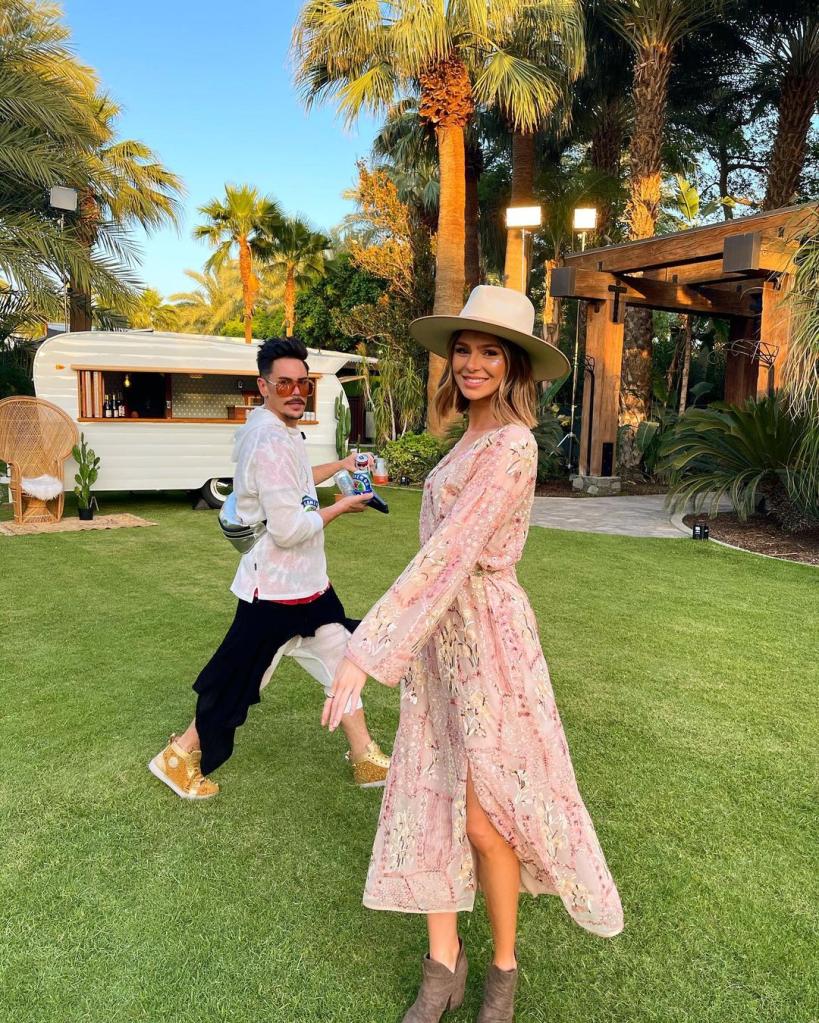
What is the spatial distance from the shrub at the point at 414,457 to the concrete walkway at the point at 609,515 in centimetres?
236

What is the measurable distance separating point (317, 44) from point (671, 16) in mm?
6044

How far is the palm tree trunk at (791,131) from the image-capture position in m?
14.3

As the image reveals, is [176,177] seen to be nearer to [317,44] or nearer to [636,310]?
[317,44]

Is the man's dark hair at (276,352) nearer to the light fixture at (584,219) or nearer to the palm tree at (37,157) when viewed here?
the light fixture at (584,219)

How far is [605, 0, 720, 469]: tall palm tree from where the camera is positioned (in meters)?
13.2

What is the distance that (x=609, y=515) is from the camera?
1043 centimetres

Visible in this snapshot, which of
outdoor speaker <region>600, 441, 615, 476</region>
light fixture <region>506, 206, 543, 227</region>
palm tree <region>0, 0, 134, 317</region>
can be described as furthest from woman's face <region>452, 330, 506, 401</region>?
palm tree <region>0, 0, 134, 317</region>

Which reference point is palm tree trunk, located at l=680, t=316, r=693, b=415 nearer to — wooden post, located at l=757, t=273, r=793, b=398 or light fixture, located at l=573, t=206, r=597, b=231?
light fixture, located at l=573, t=206, r=597, b=231

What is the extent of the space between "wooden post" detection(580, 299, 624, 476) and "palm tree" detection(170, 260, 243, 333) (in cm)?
3988

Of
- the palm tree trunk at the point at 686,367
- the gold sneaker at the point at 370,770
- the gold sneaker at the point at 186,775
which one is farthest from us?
the palm tree trunk at the point at 686,367

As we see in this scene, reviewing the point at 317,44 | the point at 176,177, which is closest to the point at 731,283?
the point at 317,44

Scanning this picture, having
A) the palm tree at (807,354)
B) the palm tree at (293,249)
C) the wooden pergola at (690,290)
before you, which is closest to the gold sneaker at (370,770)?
the palm tree at (807,354)

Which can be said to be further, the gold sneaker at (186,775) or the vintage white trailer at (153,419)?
the vintage white trailer at (153,419)

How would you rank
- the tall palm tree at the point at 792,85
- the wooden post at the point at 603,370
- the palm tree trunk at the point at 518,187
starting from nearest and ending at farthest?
the wooden post at the point at 603,370
the tall palm tree at the point at 792,85
the palm tree trunk at the point at 518,187
